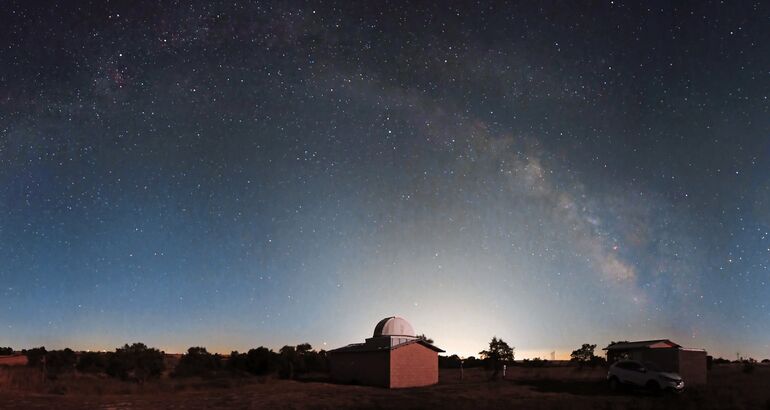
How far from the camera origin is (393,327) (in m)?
48.7

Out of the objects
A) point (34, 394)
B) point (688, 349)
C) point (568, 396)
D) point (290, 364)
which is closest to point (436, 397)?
point (568, 396)

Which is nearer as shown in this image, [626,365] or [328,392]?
[626,365]

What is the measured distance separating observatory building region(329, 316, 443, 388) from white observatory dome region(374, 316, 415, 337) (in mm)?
4398

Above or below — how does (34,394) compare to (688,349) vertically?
below

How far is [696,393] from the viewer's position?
85.3 ft

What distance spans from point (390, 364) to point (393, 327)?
12.9m

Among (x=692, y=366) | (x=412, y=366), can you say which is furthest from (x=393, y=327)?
(x=692, y=366)

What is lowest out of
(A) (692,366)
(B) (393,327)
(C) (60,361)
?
(C) (60,361)

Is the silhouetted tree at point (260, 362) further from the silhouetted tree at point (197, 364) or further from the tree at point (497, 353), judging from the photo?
the tree at point (497, 353)

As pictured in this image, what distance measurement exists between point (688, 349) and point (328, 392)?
22.5m

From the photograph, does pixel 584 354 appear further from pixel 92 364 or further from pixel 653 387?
pixel 92 364

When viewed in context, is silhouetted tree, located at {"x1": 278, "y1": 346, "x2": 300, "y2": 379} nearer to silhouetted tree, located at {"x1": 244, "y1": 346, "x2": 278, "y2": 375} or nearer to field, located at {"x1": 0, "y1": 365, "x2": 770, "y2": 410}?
silhouetted tree, located at {"x1": 244, "y1": 346, "x2": 278, "y2": 375}

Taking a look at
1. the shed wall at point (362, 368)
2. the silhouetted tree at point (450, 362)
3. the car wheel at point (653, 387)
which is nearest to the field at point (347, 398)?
the car wheel at point (653, 387)

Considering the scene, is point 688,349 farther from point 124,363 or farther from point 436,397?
point 124,363
